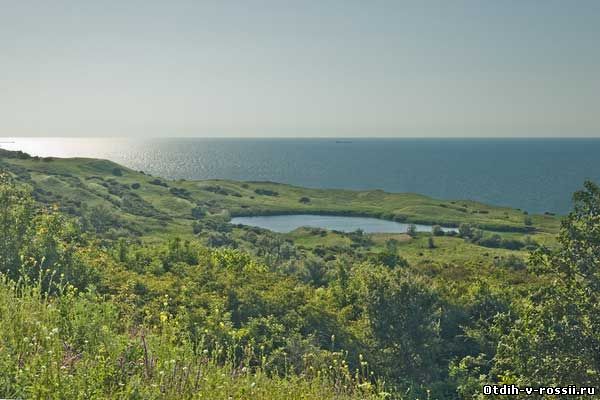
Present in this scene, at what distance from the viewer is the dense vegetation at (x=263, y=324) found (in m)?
8.53

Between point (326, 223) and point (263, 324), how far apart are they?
512 ft

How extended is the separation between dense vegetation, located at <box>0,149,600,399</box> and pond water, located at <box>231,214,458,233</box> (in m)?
113

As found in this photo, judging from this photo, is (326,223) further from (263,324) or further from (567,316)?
(567,316)

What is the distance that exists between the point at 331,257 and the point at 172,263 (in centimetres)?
7598

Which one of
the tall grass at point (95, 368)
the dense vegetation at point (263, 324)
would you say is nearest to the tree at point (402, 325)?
the dense vegetation at point (263, 324)

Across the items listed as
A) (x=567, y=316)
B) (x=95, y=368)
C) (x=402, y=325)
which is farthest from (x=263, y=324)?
(x=95, y=368)

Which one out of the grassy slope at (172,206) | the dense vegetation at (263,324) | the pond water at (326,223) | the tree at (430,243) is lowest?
the pond water at (326,223)

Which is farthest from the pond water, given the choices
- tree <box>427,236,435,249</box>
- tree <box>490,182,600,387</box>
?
tree <box>490,182,600,387</box>

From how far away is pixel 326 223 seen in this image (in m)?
180

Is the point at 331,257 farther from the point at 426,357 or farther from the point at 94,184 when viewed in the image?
the point at 94,184

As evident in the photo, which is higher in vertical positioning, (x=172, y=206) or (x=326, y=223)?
(x=172, y=206)

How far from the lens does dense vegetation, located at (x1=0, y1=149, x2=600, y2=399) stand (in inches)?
336

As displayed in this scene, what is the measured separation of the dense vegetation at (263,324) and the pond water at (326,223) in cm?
11284

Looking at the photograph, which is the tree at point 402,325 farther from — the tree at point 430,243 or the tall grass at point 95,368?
the tree at point 430,243
